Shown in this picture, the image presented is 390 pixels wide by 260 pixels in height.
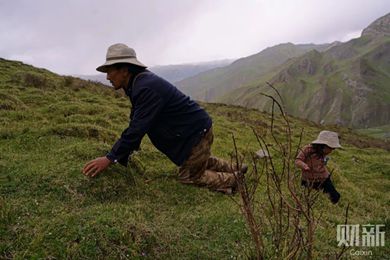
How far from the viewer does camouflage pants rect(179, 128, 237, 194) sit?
662cm

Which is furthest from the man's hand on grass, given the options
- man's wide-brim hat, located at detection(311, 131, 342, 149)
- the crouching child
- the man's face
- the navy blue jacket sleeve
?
man's wide-brim hat, located at detection(311, 131, 342, 149)

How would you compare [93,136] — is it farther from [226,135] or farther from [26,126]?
[226,135]

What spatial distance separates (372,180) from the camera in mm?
13016

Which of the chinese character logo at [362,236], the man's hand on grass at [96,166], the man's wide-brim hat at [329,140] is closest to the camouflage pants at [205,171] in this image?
the man's hand on grass at [96,166]

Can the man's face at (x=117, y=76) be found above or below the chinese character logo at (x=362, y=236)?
above

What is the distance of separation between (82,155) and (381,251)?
5128 mm

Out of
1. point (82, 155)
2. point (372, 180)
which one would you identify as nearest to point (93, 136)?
point (82, 155)

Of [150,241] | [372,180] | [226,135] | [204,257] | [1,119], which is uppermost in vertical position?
[1,119]

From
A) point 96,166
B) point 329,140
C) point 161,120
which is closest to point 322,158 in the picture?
point 329,140

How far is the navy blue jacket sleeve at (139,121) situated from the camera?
5.50m

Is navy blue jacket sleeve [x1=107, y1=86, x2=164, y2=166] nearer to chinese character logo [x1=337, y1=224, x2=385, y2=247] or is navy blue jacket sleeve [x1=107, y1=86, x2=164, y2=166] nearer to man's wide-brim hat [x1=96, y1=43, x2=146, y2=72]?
man's wide-brim hat [x1=96, y1=43, x2=146, y2=72]

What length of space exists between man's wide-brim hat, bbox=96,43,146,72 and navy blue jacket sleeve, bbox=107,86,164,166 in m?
0.43

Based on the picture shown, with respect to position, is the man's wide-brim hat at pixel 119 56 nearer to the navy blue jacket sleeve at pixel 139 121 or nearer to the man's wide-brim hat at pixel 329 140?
the navy blue jacket sleeve at pixel 139 121

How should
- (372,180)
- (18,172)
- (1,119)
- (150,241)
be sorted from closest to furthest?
(150,241) → (18,172) → (1,119) → (372,180)
